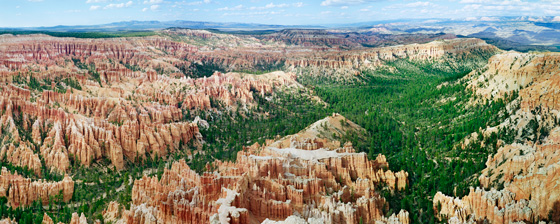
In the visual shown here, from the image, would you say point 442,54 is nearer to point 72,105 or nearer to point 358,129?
point 358,129

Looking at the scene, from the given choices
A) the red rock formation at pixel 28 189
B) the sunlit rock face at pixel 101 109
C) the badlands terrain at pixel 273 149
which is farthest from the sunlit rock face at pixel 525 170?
the sunlit rock face at pixel 101 109

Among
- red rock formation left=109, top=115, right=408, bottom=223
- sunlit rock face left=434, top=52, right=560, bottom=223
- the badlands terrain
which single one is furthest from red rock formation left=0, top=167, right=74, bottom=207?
sunlit rock face left=434, top=52, right=560, bottom=223

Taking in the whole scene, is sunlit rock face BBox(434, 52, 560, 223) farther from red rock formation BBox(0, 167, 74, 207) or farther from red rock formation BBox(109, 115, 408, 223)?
red rock formation BBox(0, 167, 74, 207)

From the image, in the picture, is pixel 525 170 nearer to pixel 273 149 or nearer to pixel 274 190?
pixel 274 190

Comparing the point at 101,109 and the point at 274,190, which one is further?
the point at 101,109

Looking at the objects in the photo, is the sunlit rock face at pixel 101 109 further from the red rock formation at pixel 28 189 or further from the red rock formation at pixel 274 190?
the red rock formation at pixel 274 190

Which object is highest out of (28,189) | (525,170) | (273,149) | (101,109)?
(101,109)

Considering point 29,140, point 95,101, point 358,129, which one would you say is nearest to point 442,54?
point 358,129

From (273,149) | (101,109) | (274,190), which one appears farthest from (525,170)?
(101,109)
